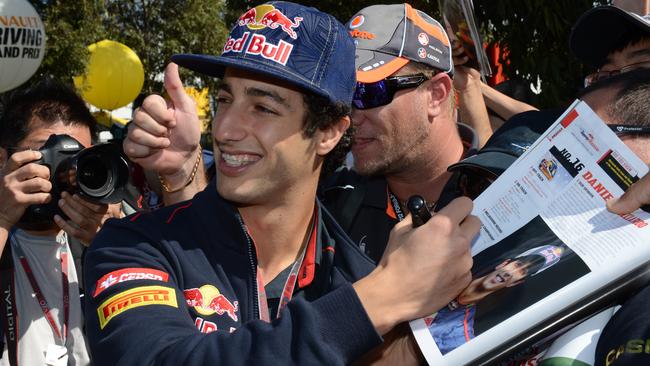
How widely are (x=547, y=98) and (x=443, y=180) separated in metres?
3.72

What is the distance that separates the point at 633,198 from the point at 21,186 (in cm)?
212

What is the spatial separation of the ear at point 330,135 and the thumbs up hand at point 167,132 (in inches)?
16.8

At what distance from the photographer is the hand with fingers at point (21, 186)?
2.73m

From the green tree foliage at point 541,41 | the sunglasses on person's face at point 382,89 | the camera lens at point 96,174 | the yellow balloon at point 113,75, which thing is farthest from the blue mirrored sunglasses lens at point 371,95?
the yellow balloon at point 113,75

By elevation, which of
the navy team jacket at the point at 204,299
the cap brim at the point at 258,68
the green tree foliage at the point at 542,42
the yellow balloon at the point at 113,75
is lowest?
the yellow balloon at the point at 113,75

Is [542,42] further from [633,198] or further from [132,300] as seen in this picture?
[132,300]

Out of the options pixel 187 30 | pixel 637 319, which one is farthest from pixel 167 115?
pixel 187 30

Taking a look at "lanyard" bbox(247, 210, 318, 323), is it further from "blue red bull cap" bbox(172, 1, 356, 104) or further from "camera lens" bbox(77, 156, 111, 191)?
"camera lens" bbox(77, 156, 111, 191)

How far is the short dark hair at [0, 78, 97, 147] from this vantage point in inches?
120

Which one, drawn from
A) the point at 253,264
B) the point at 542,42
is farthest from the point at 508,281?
the point at 542,42

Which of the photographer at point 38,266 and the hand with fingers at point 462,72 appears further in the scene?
the hand with fingers at point 462,72

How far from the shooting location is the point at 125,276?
5.51 ft

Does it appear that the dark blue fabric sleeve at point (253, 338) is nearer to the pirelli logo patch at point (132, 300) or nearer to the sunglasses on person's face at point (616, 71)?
the pirelli logo patch at point (132, 300)

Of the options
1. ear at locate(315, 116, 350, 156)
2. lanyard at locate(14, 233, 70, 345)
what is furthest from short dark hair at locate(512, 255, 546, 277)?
lanyard at locate(14, 233, 70, 345)
